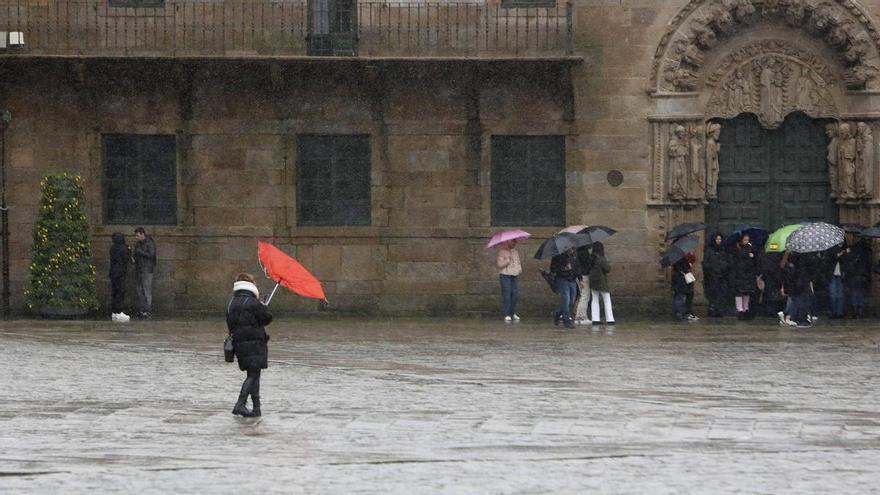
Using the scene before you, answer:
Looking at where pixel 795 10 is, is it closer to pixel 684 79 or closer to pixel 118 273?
pixel 684 79

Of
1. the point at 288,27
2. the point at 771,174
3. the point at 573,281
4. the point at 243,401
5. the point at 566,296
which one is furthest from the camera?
the point at 771,174

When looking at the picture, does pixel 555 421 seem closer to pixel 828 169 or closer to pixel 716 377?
pixel 716 377

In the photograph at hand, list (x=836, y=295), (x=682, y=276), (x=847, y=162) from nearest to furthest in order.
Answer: (x=682, y=276) → (x=836, y=295) → (x=847, y=162)

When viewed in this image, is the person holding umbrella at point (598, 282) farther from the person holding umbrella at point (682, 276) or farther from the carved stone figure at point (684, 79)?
the carved stone figure at point (684, 79)

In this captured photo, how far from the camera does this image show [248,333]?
56.7 ft

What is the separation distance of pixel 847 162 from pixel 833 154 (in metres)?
0.34

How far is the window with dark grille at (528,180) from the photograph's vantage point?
108 ft

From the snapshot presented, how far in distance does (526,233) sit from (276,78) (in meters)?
4.94

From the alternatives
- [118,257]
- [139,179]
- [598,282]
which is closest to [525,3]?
[598,282]

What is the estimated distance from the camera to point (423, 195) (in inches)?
1296

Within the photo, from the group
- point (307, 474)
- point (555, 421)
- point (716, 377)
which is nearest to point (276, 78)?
point (716, 377)

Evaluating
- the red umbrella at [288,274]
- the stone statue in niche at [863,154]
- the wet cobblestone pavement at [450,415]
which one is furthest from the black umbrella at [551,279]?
the red umbrella at [288,274]

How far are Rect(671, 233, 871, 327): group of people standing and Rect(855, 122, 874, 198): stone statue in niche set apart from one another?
0.88 meters

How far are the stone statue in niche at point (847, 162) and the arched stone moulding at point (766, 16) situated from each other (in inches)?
31.0
